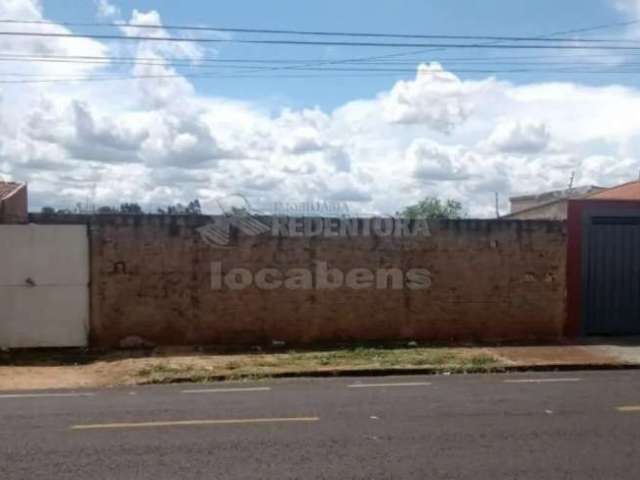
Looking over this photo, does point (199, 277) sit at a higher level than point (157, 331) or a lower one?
higher

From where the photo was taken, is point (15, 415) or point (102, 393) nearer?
point (15, 415)

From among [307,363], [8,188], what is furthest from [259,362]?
[8,188]

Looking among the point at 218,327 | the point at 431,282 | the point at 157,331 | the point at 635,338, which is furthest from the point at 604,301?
the point at 157,331

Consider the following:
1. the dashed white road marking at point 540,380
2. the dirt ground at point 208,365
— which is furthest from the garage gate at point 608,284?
the dashed white road marking at point 540,380

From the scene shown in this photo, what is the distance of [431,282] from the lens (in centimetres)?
1585

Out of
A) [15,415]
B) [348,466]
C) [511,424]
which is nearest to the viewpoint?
[348,466]

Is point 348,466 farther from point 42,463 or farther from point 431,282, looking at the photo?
point 431,282

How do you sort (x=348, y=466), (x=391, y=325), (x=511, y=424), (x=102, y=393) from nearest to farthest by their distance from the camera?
(x=348, y=466)
(x=511, y=424)
(x=102, y=393)
(x=391, y=325)

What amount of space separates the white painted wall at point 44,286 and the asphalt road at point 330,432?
12.6 ft

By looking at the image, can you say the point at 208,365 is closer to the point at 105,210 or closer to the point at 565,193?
the point at 105,210

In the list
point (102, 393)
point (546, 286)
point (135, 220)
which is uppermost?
point (135, 220)

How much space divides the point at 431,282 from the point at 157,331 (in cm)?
533

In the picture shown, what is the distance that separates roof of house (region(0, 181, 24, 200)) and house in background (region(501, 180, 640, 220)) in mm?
11485

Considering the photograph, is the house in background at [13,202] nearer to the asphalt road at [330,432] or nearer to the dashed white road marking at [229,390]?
the asphalt road at [330,432]
